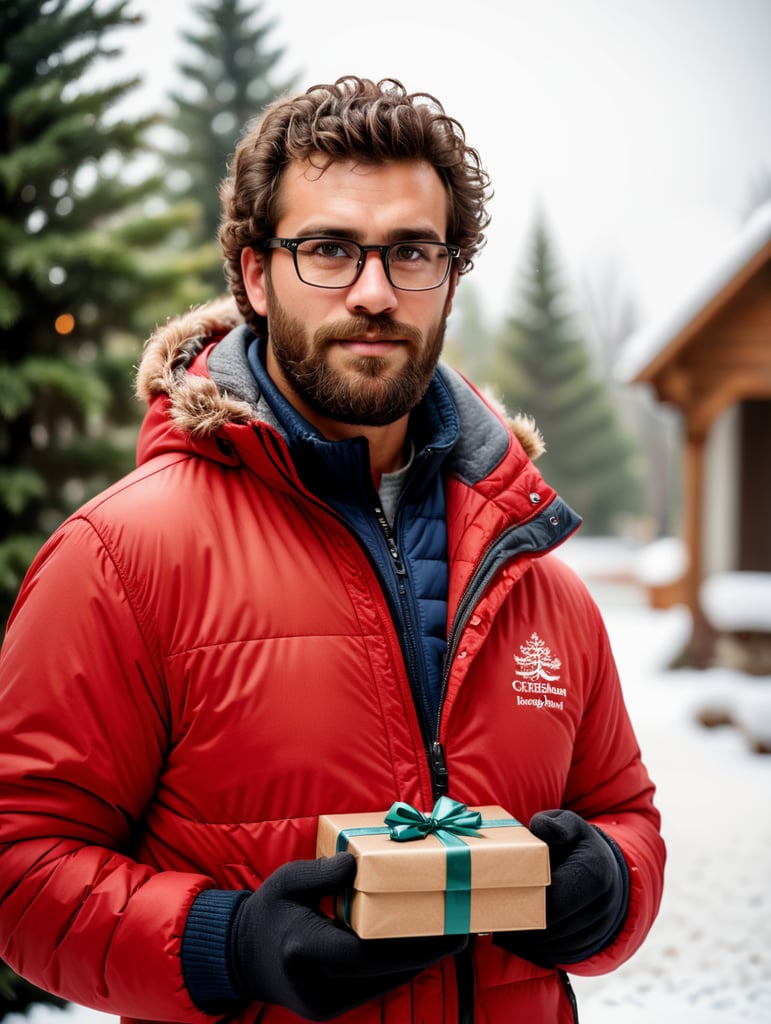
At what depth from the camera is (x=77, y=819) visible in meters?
1.37

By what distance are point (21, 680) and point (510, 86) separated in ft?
48.9

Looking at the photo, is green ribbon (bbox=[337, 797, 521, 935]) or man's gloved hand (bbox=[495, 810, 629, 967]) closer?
green ribbon (bbox=[337, 797, 521, 935])

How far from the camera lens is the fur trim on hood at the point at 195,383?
5.08ft

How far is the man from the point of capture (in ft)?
4.38

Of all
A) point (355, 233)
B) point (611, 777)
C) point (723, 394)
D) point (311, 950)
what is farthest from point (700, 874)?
point (723, 394)

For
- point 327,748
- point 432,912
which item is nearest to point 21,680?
point 327,748

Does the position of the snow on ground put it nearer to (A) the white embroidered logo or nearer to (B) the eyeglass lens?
(A) the white embroidered logo

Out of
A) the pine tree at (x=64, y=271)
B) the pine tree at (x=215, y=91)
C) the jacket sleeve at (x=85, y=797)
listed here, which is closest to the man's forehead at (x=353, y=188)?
the jacket sleeve at (x=85, y=797)

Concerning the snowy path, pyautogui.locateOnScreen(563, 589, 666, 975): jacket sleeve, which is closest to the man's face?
pyautogui.locateOnScreen(563, 589, 666, 975): jacket sleeve

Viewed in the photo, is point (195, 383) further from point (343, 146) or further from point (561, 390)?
point (561, 390)

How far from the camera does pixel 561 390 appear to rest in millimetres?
28531

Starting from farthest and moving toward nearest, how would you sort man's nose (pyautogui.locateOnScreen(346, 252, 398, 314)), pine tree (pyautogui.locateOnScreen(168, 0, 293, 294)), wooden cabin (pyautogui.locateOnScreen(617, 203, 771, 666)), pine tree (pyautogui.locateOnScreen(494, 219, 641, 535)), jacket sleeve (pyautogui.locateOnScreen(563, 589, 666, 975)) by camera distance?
1. pine tree (pyautogui.locateOnScreen(494, 219, 641, 535))
2. pine tree (pyautogui.locateOnScreen(168, 0, 293, 294))
3. wooden cabin (pyautogui.locateOnScreen(617, 203, 771, 666))
4. jacket sleeve (pyautogui.locateOnScreen(563, 589, 666, 975))
5. man's nose (pyautogui.locateOnScreen(346, 252, 398, 314))

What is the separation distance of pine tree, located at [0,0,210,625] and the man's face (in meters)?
Answer: 2.69

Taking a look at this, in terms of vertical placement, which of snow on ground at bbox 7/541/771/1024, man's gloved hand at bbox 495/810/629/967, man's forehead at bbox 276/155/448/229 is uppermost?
man's forehead at bbox 276/155/448/229
